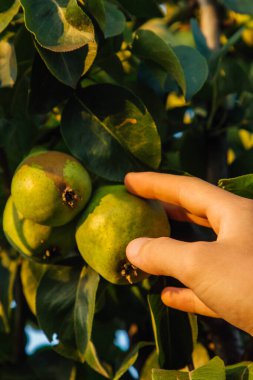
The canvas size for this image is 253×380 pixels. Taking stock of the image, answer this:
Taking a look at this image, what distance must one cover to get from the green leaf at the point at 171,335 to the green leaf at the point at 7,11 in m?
0.48

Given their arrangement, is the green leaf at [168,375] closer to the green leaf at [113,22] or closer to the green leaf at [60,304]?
the green leaf at [60,304]

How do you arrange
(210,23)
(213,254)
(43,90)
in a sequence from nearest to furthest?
(213,254) < (43,90) < (210,23)

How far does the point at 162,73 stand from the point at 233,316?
0.55m

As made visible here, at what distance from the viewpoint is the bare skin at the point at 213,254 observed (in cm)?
75

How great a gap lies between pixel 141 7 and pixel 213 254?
64cm

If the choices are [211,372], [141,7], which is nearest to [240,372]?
[211,372]

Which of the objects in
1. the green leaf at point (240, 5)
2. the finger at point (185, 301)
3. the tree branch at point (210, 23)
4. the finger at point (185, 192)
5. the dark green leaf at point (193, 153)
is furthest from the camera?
the tree branch at point (210, 23)

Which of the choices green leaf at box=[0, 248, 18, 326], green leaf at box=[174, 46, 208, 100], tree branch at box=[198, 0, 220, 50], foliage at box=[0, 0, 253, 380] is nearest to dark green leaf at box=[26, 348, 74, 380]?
foliage at box=[0, 0, 253, 380]

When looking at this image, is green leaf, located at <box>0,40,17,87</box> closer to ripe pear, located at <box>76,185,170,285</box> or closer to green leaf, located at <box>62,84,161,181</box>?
green leaf, located at <box>62,84,161,181</box>

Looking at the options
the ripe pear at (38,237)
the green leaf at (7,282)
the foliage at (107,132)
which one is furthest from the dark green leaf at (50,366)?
the ripe pear at (38,237)

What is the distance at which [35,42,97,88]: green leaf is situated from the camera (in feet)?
3.24

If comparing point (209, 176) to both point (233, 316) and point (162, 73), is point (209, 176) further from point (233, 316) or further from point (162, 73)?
point (233, 316)

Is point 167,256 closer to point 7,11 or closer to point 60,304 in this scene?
point 60,304

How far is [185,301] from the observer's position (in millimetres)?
978
